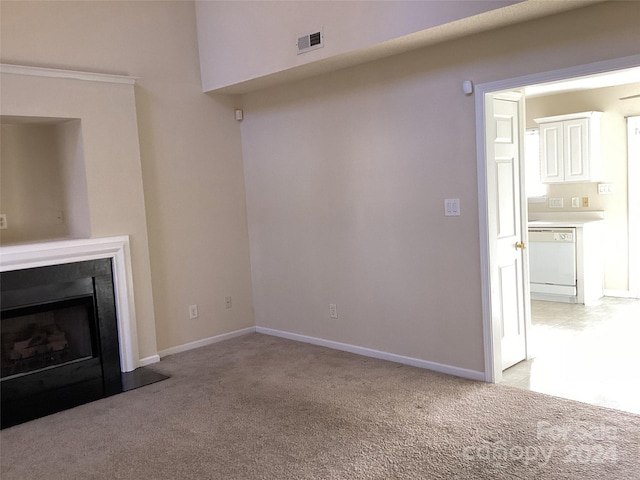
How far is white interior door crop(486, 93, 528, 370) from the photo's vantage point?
3902 millimetres

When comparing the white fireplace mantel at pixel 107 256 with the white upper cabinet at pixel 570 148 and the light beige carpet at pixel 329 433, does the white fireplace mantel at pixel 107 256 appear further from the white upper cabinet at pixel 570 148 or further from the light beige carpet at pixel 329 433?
the white upper cabinet at pixel 570 148

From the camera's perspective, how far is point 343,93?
14.9 ft

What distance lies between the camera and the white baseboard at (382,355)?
402 cm

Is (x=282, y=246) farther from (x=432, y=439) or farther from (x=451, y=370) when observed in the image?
(x=432, y=439)

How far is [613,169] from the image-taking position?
6.43 m

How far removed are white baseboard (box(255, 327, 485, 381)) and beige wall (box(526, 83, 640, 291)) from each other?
11.1ft

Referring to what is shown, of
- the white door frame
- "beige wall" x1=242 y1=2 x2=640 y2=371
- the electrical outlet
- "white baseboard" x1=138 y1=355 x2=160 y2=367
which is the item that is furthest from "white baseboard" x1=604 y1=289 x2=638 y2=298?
"white baseboard" x1=138 y1=355 x2=160 y2=367

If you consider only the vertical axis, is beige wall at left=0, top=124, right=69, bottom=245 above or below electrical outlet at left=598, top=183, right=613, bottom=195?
above

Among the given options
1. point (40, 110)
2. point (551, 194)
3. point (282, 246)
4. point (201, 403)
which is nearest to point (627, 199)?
point (551, 194)

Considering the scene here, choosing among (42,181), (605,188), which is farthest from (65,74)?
(605,188)

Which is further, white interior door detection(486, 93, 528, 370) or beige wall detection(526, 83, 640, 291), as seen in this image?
beige wall detection(526, 83, 640, 291)

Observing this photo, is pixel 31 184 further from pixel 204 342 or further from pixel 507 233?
pixel 507 233

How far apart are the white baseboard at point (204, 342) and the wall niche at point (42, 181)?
4.17 ft

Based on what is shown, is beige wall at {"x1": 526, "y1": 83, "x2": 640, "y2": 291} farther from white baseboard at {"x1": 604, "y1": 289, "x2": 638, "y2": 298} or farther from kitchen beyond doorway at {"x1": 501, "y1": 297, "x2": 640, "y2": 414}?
kitchen beyond doorway at {"x1": 501, "y1": 297, "x2": 640, "y2": 414}
